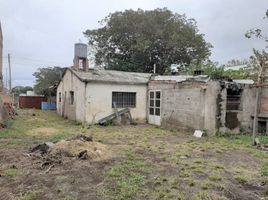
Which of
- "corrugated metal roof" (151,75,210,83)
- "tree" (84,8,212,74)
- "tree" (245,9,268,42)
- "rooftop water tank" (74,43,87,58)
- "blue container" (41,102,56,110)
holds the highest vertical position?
"tree" (84,8,212,74)

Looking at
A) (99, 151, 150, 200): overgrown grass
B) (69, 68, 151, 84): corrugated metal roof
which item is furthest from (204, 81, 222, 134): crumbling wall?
(69, 68, 151, 84): corrugated metal roof

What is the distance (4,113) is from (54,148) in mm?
9625

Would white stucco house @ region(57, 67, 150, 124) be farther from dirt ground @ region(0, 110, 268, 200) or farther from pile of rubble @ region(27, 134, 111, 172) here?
pile of rubble @ region(27, 134, 111, 172)

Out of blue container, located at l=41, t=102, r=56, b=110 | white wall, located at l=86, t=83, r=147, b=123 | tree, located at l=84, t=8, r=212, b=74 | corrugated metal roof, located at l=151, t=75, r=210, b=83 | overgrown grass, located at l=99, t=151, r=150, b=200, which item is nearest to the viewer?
overgrown grass, located at l=99, t=151, r=150, b=200

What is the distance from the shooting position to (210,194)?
16.1ft

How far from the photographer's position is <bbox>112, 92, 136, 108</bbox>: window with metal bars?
16.3 m

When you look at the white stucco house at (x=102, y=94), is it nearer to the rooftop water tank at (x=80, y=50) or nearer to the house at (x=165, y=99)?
the house at (x=165, y=99)

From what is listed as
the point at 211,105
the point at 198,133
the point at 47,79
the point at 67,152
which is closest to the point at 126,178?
the point at 67,152

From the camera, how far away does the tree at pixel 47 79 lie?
3103 centimetres

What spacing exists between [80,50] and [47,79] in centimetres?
1846

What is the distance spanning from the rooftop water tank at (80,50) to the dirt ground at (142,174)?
927 cm

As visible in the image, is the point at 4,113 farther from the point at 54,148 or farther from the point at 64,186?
the point at 64,186

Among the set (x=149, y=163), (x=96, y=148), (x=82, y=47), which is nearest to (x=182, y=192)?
(x=149, y=163)

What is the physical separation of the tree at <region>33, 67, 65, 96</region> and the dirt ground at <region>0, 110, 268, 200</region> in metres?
22.2
